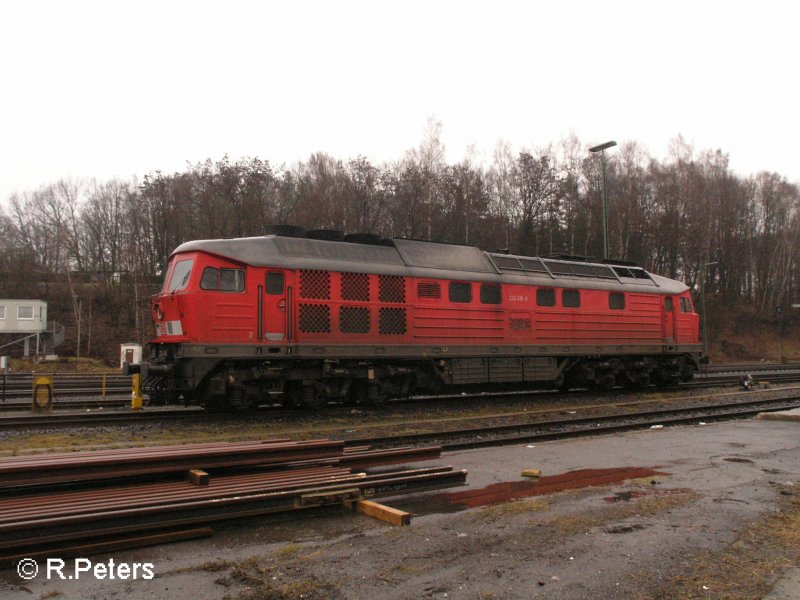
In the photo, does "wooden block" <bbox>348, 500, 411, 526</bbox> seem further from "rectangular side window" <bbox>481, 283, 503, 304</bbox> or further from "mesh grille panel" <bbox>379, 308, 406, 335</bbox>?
"rectangular side window" <bbox>481, 283, 503, 304</bbox>

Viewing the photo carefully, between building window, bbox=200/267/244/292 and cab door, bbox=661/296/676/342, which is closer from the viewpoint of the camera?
building window, bbox=200/267/244/292

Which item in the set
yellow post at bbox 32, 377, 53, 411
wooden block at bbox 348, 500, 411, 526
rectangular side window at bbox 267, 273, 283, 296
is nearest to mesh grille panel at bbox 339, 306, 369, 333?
rectangular side window at bbox 267, 273, 283, 296

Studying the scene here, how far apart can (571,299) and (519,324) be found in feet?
7.59

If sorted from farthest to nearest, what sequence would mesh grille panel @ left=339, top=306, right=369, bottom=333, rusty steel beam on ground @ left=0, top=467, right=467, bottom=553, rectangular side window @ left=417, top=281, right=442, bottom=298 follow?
1. rectangular side window @ left=417, top=281, right=442, bottom=298
2. mesh grille panel @ left=339, top=306, right=369, bottom=333
3. rusty steel beam on ground @ left=0, top=467, right=467, bottom=553

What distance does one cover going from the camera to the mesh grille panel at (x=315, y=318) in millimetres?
13383

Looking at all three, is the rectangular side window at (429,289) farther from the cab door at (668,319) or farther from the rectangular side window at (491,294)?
the cab door at (668,319)

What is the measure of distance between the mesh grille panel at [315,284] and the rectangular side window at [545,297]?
6753 millimetres

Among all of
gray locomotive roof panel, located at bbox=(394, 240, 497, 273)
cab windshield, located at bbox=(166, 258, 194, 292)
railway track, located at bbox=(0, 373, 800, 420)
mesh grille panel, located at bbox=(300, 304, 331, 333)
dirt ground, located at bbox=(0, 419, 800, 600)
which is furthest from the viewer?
gray locomotive roof panel, located at bbox=(394, 240, 497, 273)

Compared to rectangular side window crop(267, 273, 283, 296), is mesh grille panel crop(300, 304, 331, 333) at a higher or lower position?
lower

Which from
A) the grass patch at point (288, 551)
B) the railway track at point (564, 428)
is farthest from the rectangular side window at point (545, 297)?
the grass patch at point (288, 551)

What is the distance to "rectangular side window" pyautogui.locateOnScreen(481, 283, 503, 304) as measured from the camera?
1628 centimetres

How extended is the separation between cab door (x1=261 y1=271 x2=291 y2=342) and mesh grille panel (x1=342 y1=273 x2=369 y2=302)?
1460mm

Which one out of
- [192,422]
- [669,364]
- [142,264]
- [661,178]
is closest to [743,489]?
→ [192,422]

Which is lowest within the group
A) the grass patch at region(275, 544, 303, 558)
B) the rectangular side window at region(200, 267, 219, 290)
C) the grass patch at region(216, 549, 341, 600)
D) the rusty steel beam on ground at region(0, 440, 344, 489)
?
the grass patch at region(275, 544, 303, 558)
